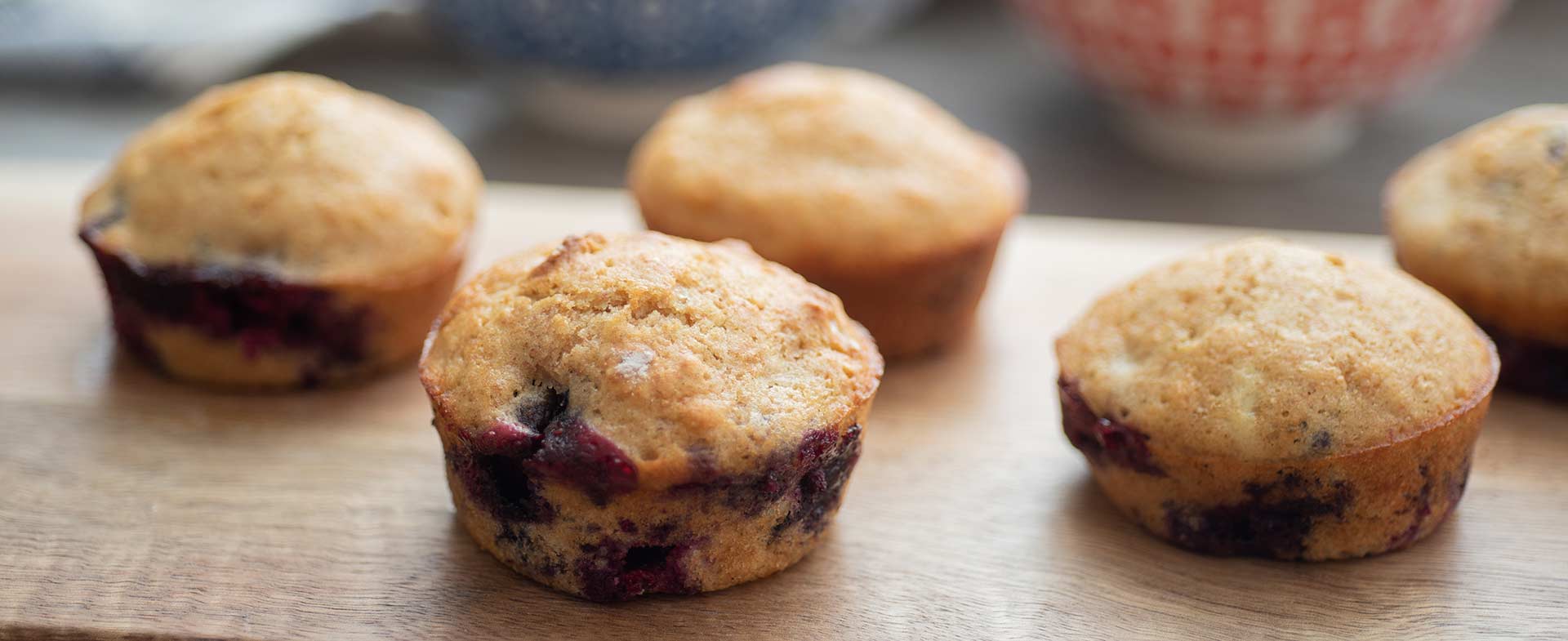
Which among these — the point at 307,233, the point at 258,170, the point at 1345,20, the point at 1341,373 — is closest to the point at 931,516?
the point at 1341,373

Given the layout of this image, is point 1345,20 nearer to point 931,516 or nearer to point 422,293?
point 931,516

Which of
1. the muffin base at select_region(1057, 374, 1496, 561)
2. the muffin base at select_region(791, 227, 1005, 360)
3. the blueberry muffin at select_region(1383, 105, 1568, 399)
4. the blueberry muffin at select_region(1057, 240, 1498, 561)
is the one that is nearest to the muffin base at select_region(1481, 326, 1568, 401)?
the blueberry muffin at select_region(1383, 105, 1568, 399)

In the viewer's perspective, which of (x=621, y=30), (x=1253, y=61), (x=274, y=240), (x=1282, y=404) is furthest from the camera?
(x=621, y=30)

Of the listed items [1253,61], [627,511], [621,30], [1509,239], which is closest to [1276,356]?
[1509,239]

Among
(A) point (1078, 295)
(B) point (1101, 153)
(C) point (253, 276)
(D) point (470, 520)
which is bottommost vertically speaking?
(B) point (1101, 153)

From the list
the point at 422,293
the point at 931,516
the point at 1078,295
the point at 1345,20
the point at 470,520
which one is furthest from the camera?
the point at 1345,20

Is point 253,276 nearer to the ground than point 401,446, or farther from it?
farther from it

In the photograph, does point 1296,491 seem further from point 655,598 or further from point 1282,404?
point 655,598
